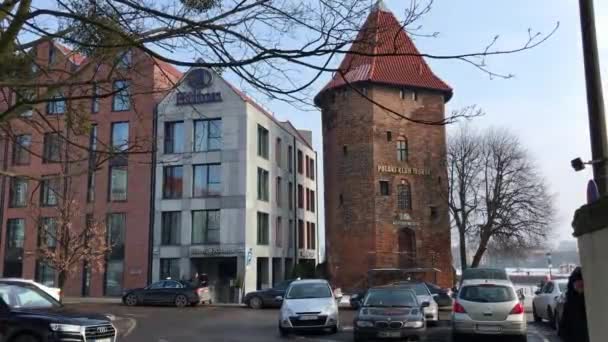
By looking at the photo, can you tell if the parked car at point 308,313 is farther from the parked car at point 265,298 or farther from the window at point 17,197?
the window at point 17,197

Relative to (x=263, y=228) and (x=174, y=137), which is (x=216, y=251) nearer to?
(x=263, y=228)

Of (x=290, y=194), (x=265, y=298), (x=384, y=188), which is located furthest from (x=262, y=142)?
(x=265, y=298)

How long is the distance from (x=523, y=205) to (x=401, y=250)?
31.1 feet

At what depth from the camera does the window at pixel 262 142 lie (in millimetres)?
46153

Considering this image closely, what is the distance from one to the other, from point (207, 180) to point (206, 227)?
3.31 metres

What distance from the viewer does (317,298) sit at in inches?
757

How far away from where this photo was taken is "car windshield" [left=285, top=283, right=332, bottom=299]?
19.6 meters

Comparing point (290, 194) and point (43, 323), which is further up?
point (290, 194)

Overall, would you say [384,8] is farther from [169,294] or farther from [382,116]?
[382,116]

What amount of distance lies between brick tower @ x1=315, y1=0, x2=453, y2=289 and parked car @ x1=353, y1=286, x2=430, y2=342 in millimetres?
28313

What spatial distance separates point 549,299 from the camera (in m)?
20.7

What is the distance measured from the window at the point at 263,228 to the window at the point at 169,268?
20.0ft

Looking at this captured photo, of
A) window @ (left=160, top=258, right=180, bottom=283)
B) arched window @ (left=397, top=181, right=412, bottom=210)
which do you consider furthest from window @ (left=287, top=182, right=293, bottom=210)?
window @ (left=160, top=258, right=180, bottom=283)

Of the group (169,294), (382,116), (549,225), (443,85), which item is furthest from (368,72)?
(169,294)
